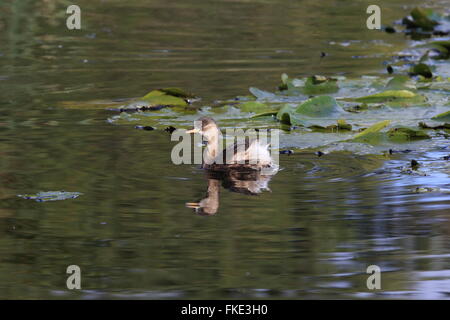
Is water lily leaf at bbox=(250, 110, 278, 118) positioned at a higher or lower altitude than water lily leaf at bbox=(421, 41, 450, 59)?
lower

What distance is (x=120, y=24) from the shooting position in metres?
16.4

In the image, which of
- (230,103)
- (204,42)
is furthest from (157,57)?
(230,103)

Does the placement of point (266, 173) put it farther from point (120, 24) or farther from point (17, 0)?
point (17, 0)

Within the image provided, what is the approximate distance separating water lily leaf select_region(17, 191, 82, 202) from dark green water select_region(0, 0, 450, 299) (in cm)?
7

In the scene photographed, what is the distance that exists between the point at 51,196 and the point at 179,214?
38.5 inches

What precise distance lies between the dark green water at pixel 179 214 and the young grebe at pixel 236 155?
0.16 metres

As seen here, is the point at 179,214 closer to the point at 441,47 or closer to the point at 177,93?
the point at 177,93

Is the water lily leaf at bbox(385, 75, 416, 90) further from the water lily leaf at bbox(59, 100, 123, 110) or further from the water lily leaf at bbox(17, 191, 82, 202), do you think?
the water lily leaf at bbox(17, 191, 82, 202)

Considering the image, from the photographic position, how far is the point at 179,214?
19.6ft

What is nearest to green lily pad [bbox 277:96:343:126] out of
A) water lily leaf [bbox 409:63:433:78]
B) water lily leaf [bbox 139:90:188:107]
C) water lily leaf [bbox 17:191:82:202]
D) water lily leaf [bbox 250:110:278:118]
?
water lily leaf [bbox 250:110:278:118]

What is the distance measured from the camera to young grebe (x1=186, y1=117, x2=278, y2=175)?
7.30 meters

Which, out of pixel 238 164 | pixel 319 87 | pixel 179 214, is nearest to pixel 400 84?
pixel 319 87
